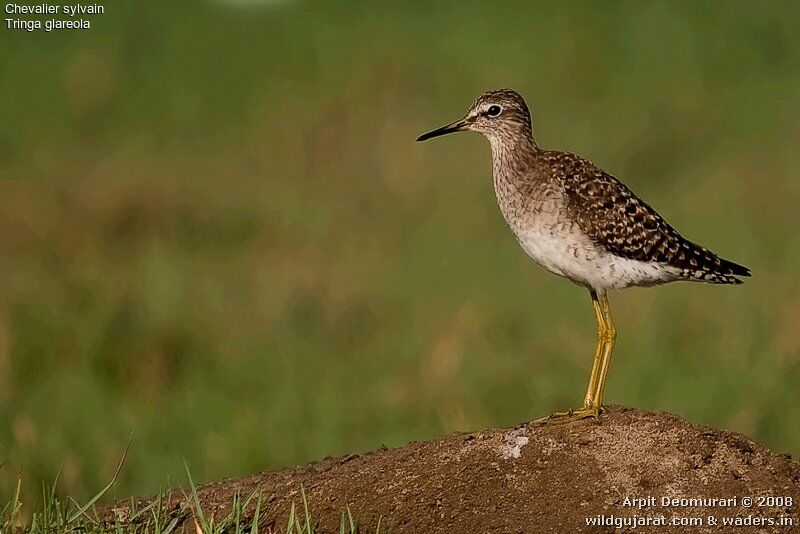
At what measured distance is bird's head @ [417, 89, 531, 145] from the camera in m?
9.00

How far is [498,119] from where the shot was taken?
9.07 metres

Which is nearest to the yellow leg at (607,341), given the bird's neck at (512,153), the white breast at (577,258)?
the white breast at (577,258)

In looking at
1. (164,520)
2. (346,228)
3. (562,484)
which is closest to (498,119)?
(562,484)

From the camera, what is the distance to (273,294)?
48.1 ft

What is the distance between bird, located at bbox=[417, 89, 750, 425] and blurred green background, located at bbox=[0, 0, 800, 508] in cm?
290

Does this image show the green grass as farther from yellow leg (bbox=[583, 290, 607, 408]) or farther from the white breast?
the white breast

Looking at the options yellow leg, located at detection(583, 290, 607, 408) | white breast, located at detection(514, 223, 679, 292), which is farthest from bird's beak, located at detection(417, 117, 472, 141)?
yellow leg, located at detection(583, 290, 607, 408)

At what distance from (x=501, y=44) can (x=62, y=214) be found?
721 centimetres

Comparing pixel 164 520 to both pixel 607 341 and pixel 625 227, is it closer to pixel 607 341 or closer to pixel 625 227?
pixel 607 341

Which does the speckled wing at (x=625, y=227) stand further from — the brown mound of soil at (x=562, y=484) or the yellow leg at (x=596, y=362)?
the brown mound of soil at (x=562, y=484)

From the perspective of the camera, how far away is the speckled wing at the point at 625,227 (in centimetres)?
823

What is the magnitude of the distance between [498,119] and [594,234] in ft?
4.09

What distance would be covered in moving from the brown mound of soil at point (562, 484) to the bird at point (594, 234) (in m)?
0.90

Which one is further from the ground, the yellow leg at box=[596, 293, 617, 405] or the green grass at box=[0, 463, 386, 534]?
the yellow leg at box=[596, 293, 617, 405]
